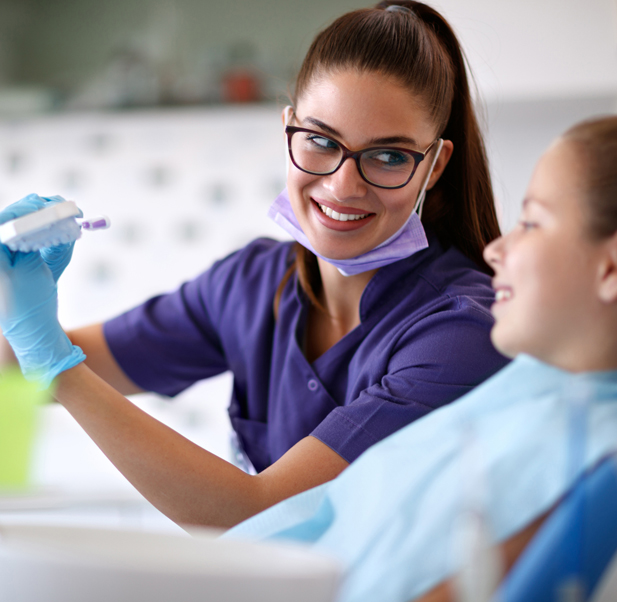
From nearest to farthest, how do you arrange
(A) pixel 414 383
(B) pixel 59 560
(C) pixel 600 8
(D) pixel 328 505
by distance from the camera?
1. (B) pixel 59 560
2. (D) pixel 328 505
3. (A) pixel 414 383
4. (C) pixel 600 8

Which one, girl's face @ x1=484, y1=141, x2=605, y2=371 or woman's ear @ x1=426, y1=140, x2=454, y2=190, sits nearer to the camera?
→ girl's face @ x1=484, y1=141, x2=605, y2=371

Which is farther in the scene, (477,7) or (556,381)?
(477,7)

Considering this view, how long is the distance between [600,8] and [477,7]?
0.40m

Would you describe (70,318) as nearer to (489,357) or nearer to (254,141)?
(254,141)

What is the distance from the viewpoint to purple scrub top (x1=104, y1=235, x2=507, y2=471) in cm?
94

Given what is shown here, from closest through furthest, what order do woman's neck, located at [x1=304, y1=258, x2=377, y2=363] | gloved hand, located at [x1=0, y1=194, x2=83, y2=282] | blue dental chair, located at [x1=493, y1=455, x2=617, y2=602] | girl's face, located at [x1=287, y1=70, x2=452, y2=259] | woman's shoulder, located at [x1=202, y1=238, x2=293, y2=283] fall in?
blue dental chair, located at [x1=493, y1=455, x2=617, y2=602] < gloved hand, located at [x1=0, y1=194, x2=83, y2=282] < girl's face, located at [x1=287, y1=70, x2=452, y2=259] < woman's neck, located at [x1=304, y1=258, x2=377, y2=363] < woman's shoulder, located at [x1=202, y1=238, x2=293, y2=283]

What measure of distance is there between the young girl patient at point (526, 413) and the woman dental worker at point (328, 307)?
0.24m

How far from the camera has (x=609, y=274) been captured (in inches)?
23.7

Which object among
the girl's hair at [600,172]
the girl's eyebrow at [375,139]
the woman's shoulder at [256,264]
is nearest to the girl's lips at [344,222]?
the girl's eyebrow at [375,139]

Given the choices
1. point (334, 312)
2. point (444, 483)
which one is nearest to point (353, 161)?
point (334, 312)

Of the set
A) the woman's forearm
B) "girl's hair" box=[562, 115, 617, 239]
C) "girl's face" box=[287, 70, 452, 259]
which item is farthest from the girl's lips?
"girl's hair" box=[562, 115, 617, 239]

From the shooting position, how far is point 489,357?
0.95 m

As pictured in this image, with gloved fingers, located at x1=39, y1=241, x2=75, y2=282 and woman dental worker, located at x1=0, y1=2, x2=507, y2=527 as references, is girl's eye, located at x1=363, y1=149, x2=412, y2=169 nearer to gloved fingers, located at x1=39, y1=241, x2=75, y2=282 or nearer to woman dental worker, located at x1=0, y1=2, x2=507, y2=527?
woman dental worker, located at x1=0, y1=2, x2=507, y2=527

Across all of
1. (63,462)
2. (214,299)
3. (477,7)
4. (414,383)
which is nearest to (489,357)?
(414,383)
